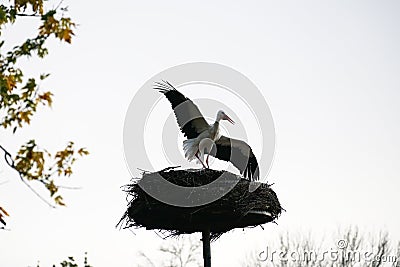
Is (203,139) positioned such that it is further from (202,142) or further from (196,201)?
(196,201)

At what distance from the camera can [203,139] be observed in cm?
890

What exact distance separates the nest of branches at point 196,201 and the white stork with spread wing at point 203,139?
126 centimetres

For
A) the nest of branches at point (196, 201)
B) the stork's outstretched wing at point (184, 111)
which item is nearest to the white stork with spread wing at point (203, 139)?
the stork's outstretched wing at point (184, 111)

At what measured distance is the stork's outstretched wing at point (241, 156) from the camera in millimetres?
8508

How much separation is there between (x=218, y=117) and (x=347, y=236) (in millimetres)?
13168

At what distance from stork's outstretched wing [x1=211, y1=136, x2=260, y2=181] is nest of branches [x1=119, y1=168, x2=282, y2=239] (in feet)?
4.03

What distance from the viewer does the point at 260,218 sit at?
727 cm

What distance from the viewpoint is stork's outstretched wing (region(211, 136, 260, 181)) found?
851cm

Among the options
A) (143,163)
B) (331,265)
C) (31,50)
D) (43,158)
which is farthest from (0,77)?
(331,265)

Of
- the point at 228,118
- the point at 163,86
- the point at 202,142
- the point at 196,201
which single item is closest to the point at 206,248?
the point at 196,201

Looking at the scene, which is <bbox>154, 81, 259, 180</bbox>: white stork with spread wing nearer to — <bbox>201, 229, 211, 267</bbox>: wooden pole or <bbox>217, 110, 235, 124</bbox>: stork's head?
<bbox>217, 110, 235, 124</bbox>: stork's head

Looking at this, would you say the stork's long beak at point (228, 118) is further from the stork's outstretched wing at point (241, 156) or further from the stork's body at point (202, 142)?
the stork's outstretched wing at point (241, 156)

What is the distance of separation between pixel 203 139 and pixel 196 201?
220 cm

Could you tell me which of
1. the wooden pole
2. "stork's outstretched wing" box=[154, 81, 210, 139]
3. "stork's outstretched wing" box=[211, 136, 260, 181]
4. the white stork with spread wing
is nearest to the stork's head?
the white stork with spread wing
